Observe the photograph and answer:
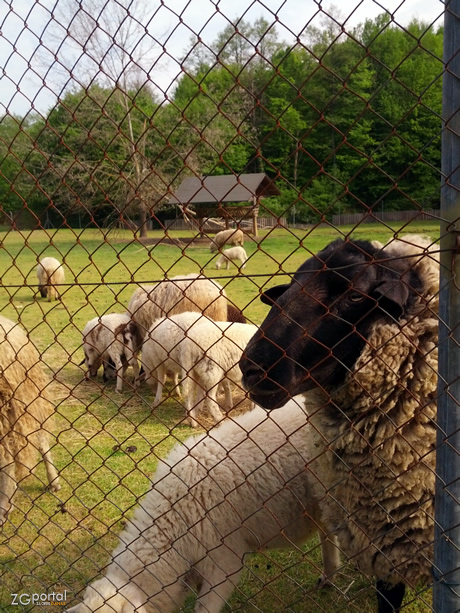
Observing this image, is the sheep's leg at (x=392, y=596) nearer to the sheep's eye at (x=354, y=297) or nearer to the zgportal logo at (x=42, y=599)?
the sheep's eye at (x=354, y=297)

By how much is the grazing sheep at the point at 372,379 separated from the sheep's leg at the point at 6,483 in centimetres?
264

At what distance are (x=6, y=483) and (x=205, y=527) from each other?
1975 millimetres

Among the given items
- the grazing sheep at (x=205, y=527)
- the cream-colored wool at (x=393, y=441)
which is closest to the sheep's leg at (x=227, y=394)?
the grazing sheep at (x=205, y=527)

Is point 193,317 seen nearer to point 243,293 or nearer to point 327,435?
point 327,435

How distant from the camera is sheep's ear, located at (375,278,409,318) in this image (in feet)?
6.71

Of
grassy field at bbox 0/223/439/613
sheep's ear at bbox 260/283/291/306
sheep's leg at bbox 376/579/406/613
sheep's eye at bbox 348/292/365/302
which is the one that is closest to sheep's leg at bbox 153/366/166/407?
grassy field at bbox 0/223/439/613

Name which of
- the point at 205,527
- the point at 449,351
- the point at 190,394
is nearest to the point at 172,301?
the point at 190,394

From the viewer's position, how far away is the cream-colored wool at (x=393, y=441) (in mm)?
2234

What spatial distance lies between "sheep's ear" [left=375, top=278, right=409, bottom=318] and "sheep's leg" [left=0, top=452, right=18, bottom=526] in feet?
10.5

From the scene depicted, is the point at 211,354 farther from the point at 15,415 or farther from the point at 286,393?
the point at 286,393

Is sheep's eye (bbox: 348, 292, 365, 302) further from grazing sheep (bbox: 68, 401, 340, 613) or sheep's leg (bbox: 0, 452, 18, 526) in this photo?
sheep's leg (bbox: 0, 452, 18, 526)

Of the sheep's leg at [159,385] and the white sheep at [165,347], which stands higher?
the white sheep at [165,347]

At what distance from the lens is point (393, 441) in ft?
7.49

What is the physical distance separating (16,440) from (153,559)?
5.65 feet
